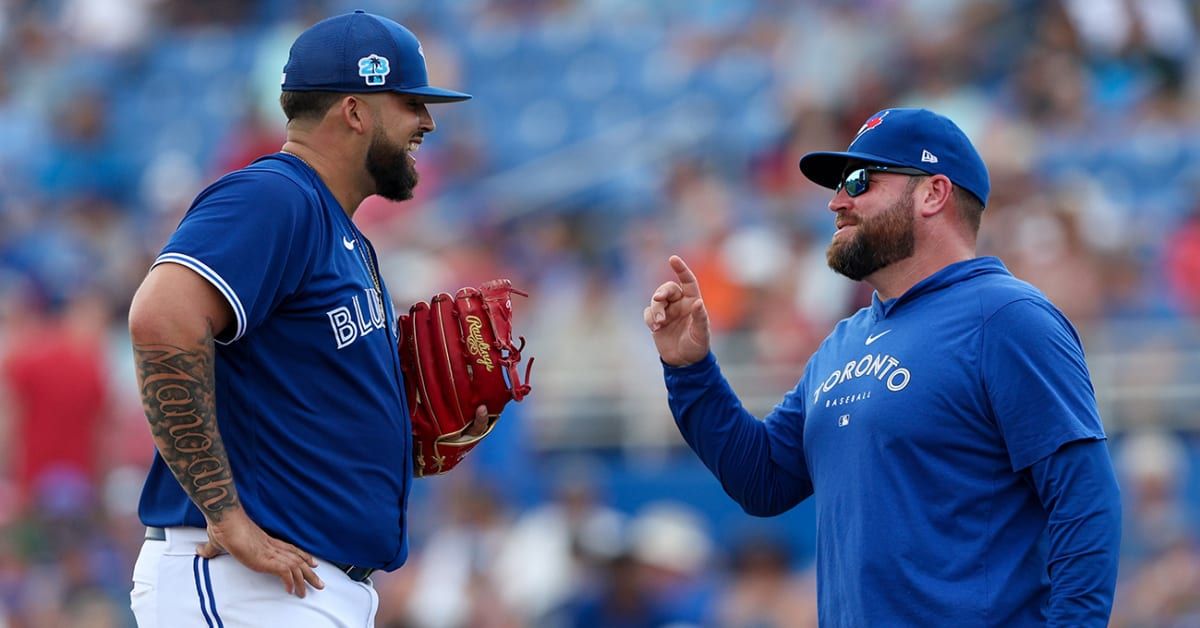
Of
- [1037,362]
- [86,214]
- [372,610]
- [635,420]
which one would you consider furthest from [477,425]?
[86,214]

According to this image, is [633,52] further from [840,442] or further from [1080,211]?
[840,442]

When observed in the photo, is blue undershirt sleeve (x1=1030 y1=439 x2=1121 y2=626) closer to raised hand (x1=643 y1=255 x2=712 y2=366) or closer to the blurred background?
raised hand (x1=643 y1=255 x2=712 y2=366)

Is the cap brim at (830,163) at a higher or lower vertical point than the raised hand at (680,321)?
higher

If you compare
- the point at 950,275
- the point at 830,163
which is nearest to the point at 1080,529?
the point at 950,275

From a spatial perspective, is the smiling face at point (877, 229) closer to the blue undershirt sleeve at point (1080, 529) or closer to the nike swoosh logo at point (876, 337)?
the nike swoosh logo at point (876, 337)

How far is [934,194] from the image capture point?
4.07 meters

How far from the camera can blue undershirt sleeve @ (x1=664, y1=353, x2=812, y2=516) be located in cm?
437

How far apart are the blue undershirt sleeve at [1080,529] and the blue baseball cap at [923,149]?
0.74 meters

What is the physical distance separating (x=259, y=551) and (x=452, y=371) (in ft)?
2.40

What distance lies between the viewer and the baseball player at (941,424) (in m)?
3.66

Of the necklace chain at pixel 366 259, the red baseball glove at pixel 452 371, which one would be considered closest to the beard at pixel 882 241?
the red baseball glove at pixel 452 371

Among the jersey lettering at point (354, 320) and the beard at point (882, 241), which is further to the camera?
the beard at point (882, 241)

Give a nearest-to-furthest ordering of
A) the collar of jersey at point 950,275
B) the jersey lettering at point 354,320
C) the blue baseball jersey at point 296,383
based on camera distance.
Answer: the blue baseball jersey at point 296,383 < the jersey lettering at point 354,320 < the collar of jersey at point 950,275

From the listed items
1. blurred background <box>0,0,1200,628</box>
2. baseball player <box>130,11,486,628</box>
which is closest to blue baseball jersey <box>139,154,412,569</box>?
baseball player <box>130,11,486,628</box>
